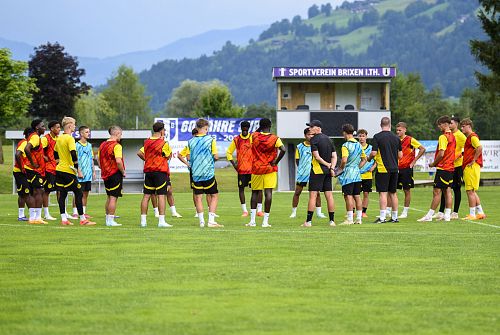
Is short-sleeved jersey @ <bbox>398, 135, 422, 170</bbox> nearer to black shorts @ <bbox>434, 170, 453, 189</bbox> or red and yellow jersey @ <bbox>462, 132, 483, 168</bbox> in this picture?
red and yellow jersey @ <bbox>462, 132, 483, 168</bbox>

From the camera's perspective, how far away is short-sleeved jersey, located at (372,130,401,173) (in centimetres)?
2166

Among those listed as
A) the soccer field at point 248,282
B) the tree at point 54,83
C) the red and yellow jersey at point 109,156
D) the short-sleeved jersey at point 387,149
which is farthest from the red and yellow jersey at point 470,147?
the tree at point 54,83

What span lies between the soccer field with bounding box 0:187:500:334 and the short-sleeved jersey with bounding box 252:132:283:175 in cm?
216

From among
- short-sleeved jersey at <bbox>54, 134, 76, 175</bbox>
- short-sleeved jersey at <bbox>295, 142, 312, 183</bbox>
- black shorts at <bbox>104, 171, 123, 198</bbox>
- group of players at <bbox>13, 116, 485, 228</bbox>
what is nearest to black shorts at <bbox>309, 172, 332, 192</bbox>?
group of players at <bbox>13, 116, 485, 228</bbox>

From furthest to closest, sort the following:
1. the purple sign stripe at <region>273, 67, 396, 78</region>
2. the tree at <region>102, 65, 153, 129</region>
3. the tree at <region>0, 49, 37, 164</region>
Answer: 1. the tree at <region>102, 65, 153, 129</region>
2. the tree at <region>0, 49, 37, 164</region>
3. the purple sign stripe at <region>273, 67, 396, 78</region>

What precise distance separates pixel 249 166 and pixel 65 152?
5086mm

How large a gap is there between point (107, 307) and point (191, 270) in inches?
111

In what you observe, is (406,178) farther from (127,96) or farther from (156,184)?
(127,96)

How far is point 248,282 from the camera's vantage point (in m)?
11.3

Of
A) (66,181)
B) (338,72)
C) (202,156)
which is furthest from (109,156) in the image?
(338,72)

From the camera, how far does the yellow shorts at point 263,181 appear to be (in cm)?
2044

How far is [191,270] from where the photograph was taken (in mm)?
12398

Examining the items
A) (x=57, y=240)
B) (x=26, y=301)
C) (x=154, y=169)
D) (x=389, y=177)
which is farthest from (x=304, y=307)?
(x=389, y=177)

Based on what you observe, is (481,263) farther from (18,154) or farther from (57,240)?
(18,154)
